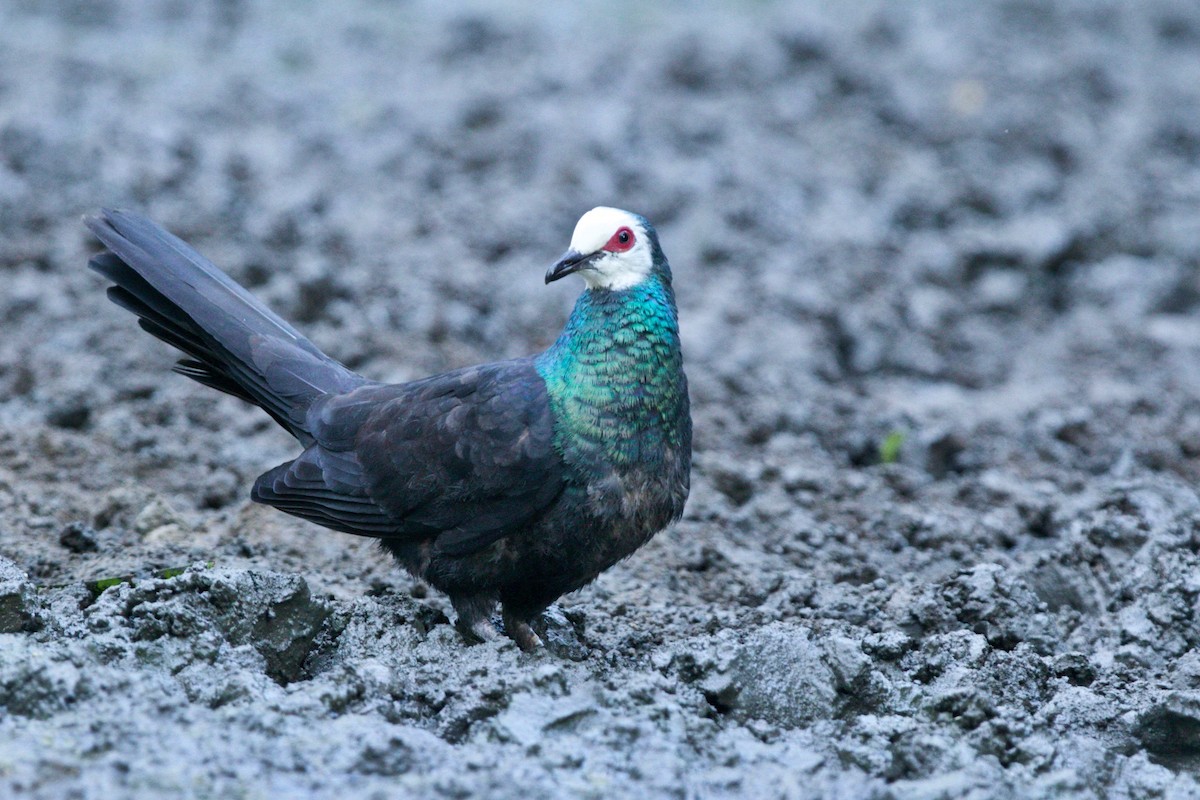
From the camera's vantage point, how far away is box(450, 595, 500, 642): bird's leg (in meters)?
4.16

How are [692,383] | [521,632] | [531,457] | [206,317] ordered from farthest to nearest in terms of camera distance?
[692,383], [206,317], [521,632], [531,457]

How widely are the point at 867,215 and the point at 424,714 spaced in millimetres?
5114

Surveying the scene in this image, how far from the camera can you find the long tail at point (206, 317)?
15.1 feet

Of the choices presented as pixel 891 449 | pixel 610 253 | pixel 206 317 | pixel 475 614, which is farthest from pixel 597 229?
pixel 891 449

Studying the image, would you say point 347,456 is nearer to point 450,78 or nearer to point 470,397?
point 470,397

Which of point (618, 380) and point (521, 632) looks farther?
point (521, 632)

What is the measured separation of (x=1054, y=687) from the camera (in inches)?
155

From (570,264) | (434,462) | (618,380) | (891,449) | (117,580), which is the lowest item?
(117,580)

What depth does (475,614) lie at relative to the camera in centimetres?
418

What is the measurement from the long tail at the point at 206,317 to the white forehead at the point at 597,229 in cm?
95

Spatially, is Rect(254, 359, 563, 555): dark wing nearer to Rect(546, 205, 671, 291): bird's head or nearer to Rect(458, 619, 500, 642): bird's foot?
Rect(458, 619, 500, 642): bird's foot

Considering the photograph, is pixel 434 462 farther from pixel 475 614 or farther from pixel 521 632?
pixel 521 632

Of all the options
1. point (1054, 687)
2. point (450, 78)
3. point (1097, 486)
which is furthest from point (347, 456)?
point (450, 78)

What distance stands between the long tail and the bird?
50 mm
